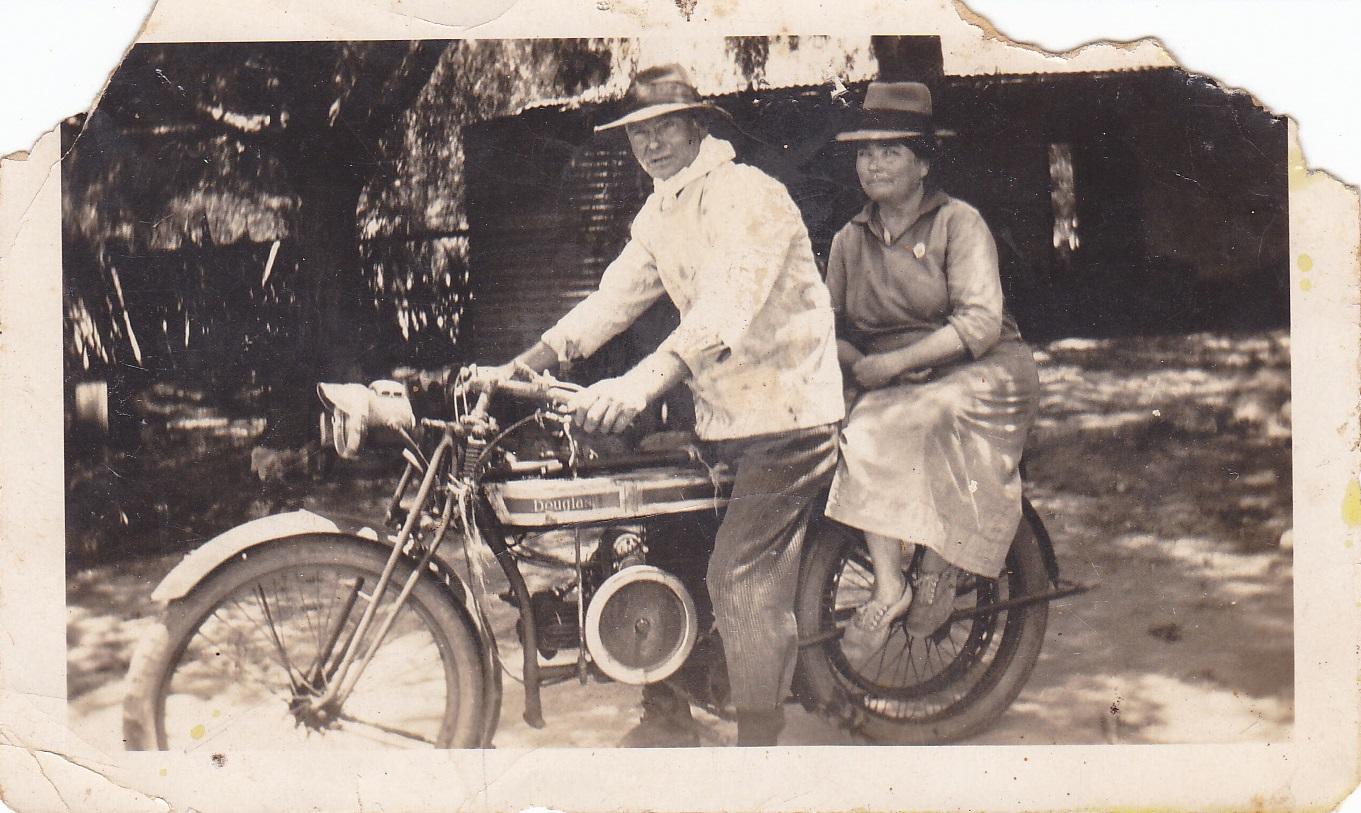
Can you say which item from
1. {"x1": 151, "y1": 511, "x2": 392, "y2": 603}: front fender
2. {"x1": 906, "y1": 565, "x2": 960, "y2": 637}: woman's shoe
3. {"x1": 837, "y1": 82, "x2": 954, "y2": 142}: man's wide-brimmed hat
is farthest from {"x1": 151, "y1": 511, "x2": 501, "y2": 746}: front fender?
{"x1": 837, "y1": 82, "x2": 954, "y2": 142}: man's wide-brimmed hat

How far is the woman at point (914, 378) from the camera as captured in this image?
343 cm

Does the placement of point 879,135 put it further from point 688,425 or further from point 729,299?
point 688,425

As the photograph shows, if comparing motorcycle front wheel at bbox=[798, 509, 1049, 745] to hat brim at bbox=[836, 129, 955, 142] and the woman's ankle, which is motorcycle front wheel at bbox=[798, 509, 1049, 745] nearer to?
the woman's ankle

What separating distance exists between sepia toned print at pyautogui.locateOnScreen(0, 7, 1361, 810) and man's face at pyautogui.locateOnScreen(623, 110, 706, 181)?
0.01m

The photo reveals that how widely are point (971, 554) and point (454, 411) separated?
5.14 ft

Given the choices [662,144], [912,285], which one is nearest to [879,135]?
[912,285]

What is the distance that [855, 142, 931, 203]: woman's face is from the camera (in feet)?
11.3

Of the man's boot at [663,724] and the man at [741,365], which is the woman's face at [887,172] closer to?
the man at [741,365]

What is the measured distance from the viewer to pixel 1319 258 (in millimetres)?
3523

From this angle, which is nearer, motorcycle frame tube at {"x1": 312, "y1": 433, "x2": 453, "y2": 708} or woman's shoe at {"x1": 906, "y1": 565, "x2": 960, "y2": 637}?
motorcycle frame tube at {"x1": 312, "y1": 433, "x2": 453, "y2": 708}

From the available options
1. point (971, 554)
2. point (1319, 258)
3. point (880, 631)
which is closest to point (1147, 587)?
point (971, 554)

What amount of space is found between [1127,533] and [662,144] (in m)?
1.80

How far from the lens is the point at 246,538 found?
342 cm

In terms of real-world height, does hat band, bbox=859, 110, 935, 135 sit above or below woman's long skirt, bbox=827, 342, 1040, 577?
above
